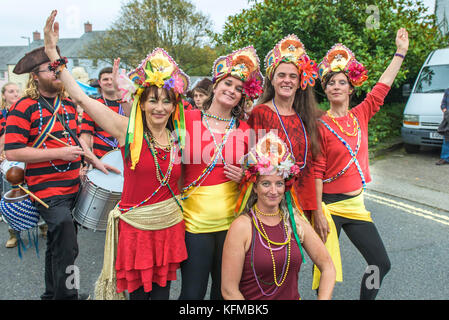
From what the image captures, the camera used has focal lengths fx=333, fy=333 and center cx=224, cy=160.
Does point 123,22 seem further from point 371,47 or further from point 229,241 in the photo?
point 229,241

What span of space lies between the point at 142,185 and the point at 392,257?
2.98 meters

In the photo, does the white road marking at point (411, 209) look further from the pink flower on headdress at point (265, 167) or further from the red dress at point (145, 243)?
the red dress at point (145, 243)

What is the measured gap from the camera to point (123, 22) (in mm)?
25359

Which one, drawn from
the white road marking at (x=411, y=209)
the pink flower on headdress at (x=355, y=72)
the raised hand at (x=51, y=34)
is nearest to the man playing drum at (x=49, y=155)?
the raised hand at (x=51, y=34)

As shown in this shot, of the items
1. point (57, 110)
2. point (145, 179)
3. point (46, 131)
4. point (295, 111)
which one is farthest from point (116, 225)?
point (295, 111)

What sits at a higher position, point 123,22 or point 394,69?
point 123,22

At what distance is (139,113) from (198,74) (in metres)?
27.4

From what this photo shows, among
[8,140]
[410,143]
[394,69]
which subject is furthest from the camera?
[410,143]

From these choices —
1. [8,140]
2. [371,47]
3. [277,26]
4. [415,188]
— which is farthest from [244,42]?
[8,140]

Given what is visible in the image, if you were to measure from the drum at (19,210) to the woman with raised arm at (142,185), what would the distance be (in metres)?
1.03

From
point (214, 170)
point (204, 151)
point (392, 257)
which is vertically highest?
point (204, 151)

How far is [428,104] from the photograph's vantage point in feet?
26.1

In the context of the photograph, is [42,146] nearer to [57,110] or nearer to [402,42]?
[57,110]

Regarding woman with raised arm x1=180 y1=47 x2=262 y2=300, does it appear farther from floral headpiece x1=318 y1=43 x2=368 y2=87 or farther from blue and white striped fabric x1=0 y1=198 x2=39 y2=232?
blue and white striped fabric x1=0 y1=198 x2=39 y2=232
